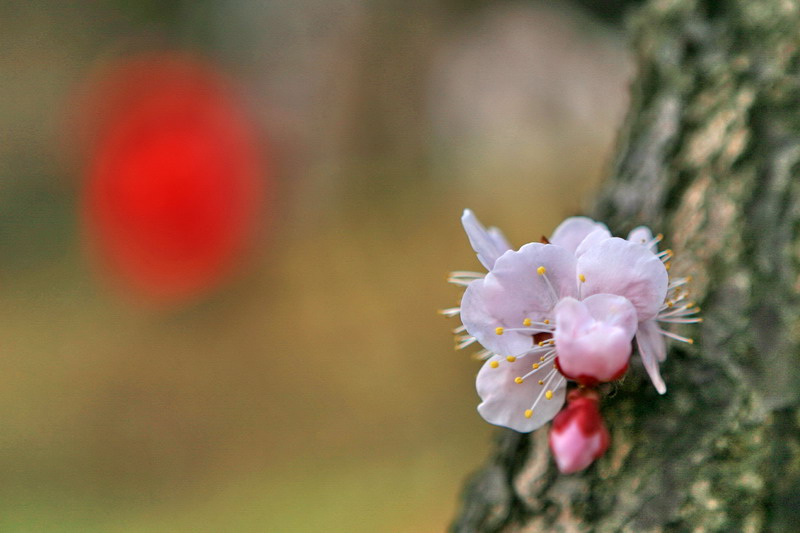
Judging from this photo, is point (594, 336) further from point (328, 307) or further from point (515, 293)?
point (328, 307)

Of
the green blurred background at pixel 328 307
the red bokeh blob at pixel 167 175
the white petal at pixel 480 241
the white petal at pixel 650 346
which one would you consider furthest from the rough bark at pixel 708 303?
the red bokeh blob at pixel 167 175

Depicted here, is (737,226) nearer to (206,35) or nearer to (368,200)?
(368,200)

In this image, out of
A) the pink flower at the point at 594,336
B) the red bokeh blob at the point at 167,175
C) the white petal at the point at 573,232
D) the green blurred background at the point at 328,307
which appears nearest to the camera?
the pink flower at the point at 594,336

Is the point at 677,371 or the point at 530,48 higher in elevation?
the point at 530,48

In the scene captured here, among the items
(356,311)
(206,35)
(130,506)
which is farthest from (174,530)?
(206,35)

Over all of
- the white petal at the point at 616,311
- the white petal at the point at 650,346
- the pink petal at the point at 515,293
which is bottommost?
the white petal at the point at 650,346

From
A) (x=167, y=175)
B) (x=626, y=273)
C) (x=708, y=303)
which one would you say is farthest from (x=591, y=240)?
(x=167, y=175)

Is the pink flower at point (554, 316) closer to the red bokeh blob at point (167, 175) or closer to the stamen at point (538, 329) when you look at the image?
the stamen at point (538, 329)
